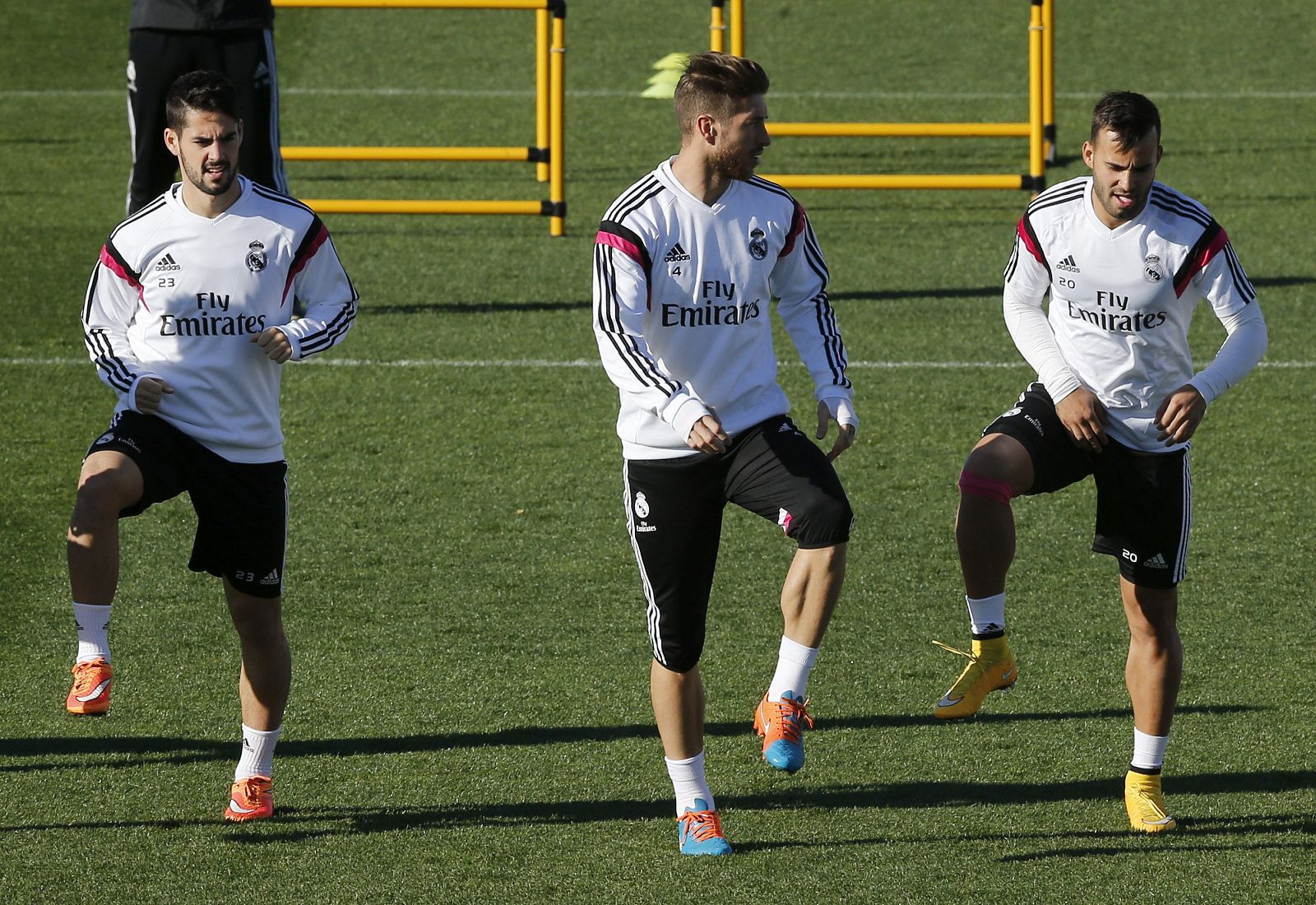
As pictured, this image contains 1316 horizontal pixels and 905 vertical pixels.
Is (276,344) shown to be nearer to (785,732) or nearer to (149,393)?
(149,393)

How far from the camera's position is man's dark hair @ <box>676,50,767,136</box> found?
4.43m

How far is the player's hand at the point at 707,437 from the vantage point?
4.25 meters

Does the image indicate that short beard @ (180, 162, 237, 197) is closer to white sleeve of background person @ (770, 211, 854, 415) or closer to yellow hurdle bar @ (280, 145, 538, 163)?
white sleeve of background person @ (770, 211, 854, 415)

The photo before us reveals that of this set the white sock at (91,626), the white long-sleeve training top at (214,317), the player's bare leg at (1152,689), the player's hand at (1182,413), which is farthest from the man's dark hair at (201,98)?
the player's bare leg at (1152,689)

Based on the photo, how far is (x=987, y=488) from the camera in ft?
16.8

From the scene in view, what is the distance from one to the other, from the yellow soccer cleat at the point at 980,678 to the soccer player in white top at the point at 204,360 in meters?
1.89

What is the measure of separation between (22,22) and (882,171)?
366 inches

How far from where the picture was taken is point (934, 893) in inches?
177

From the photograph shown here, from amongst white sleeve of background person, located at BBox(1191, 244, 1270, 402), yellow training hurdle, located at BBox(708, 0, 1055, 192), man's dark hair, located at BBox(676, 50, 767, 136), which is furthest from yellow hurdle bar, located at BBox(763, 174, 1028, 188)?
man's dark hair, located at BBox(676, 50, 767, 136)

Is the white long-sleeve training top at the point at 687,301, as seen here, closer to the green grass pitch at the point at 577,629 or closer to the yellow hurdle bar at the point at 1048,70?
the green grass pitch at the point at 577,629

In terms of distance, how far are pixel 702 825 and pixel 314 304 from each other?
1.65 metres

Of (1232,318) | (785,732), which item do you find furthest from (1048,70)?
(785,732)

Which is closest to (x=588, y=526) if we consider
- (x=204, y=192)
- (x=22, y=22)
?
(x=204, y=192)

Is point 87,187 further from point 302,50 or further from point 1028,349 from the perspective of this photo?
point 1028,349
